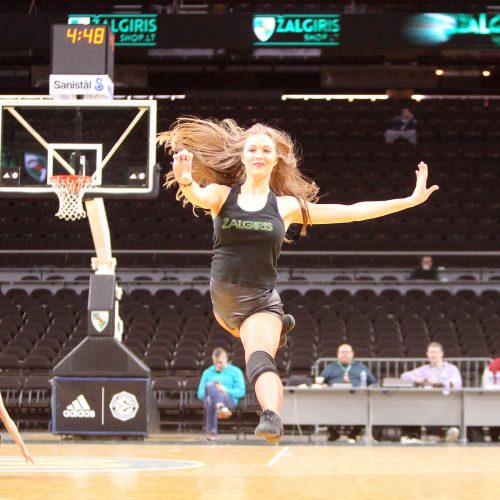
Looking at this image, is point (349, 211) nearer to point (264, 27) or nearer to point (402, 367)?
point (402, 367)

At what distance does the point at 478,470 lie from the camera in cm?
879

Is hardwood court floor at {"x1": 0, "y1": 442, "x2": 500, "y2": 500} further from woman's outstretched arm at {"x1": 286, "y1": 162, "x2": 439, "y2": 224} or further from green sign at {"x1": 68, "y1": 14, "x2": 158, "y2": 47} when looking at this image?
green sign at {"x1": 68, "y1": 14, "x2": 158, "y2": 47}

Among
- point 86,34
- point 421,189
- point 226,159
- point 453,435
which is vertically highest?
point 86,34

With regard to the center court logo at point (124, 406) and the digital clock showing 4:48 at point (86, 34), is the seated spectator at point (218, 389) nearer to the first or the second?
the center court logo at point (124, 406)

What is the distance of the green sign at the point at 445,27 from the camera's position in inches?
890

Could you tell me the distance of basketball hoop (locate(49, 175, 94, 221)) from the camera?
1266 cm

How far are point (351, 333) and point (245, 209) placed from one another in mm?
12942

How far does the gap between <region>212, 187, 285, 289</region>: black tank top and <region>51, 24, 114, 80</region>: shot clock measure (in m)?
8.58

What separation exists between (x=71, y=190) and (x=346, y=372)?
16.4 ft

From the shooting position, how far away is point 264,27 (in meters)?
22.8

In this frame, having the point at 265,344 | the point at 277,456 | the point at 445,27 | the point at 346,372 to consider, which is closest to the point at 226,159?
the point at 265,344

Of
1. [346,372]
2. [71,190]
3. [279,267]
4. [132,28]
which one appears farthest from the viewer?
[279,267]

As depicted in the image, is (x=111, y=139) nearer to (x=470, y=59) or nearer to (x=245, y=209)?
(x=245, y=209)

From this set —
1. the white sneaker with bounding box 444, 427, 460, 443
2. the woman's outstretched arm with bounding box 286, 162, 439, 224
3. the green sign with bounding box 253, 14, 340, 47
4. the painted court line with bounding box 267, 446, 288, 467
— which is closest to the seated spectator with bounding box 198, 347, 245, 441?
the painted court line with bounding box 267, 446, 288, 467
